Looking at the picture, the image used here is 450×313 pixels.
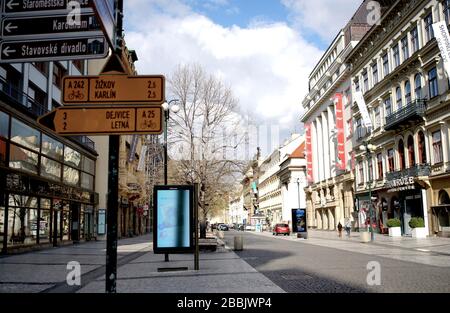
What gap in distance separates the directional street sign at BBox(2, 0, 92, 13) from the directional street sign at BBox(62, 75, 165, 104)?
792 millimetres

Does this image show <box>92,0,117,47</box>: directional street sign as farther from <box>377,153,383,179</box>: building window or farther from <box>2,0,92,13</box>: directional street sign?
<box>377,153,383,179</box>: building window

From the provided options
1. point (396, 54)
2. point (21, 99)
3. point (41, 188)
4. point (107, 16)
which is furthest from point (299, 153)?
point (107, 16)

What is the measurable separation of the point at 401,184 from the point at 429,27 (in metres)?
12.0

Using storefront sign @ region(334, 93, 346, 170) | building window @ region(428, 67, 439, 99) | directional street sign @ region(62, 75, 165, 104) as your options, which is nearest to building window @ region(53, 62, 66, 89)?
directional street sign @ region(62, 75, 165, 104)

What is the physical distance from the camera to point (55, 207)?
1061 inches

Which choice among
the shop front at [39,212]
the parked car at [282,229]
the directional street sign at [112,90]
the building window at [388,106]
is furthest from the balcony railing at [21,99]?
the parked car at [282,229]

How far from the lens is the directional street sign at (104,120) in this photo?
5.11m

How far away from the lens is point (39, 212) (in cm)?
2422

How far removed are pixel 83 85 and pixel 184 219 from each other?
8743 mm

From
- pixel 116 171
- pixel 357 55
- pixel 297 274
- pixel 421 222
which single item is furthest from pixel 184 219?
pixel 357 55

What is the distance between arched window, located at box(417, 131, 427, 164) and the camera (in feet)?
112

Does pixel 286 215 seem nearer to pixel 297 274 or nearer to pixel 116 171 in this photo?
pixel 297 274

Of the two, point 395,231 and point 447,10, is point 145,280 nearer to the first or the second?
point 447,10

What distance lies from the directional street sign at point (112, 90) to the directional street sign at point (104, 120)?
96 millimetres
